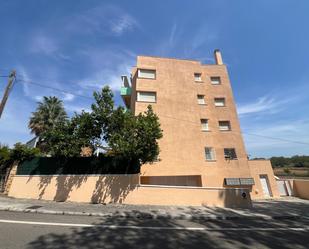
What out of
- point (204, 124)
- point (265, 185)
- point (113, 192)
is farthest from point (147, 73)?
point (265, 185)

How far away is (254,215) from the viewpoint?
10086 mm

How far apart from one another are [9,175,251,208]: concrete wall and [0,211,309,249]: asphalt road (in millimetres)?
4634

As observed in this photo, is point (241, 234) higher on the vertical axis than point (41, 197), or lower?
lower

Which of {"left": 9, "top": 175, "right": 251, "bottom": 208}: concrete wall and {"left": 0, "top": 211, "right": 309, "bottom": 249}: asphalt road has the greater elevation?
{"left": 9, "top": 175, "right": 251, "bottom": 208}: concrete wall

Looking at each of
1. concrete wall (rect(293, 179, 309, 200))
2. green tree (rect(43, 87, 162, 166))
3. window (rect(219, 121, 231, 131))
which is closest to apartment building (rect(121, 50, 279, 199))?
window (rect(219, 121, 231, 131))

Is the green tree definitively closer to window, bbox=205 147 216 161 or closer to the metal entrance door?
window, bbox=205 147 216 161

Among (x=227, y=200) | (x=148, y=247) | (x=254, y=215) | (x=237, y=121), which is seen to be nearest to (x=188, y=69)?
(x=237, y=121)

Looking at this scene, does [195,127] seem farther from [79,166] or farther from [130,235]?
[130,235]

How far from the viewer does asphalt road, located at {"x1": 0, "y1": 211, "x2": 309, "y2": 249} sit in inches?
195

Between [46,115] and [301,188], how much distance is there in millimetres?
33978

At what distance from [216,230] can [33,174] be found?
479 inches

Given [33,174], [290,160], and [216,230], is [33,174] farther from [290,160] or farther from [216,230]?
[290,160]

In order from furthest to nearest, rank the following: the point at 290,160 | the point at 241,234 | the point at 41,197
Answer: the point at 290,160
the point at 41,197
the point at 241,234

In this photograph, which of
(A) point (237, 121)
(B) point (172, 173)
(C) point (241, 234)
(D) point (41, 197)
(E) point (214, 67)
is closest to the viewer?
(C) point (241, 234)
